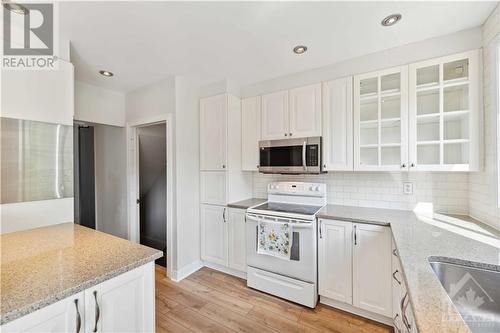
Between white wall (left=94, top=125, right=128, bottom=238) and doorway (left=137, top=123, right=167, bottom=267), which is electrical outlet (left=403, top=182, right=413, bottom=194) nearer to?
doorway (left=137, top=123, right=167, bottom=267)

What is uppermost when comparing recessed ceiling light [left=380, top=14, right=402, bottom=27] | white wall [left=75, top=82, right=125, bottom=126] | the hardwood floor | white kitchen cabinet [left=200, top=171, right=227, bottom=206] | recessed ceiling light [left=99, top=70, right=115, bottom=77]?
recessed ceiling light [left=380, top=14, right=402, bottom=27]

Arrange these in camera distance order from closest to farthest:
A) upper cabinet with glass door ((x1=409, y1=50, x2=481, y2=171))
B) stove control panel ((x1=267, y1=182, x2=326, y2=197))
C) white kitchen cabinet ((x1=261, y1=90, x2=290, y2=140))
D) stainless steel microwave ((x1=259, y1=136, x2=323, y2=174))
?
upper cabinet with glass door ((x1=409, y1=50, x2=481, y2=171)), stainless steel microwave ((x1=259, y1=136, x2=323, y2=174)), stove control panel ((x1=267, y1=182, x2=326, y2=197)), white kitchen cabinet ((x1=261, y1=90, x2=290, y2=140))

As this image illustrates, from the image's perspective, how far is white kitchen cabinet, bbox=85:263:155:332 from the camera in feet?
3.26

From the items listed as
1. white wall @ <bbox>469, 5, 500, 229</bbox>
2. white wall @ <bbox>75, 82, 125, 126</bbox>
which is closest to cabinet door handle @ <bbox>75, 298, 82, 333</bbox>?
white wall @ <bbox>469, 5, 500, 229</bbox>

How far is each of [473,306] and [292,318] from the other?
1368mm

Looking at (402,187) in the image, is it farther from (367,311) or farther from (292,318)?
(292,318)

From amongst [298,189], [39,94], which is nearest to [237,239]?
[298,189]

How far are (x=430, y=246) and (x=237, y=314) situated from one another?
1695mm

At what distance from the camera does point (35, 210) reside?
171cm

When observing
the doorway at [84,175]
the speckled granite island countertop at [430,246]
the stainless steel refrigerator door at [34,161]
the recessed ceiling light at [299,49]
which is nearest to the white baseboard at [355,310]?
the speckled granite island countertop at [430,246]

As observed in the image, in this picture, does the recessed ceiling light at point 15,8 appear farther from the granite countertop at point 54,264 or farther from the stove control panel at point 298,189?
the stove control panel at point 298,189

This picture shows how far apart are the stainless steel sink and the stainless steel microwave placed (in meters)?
1.34

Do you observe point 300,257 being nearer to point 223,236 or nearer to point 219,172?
point 223,236

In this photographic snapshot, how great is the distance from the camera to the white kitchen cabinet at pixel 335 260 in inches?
78.6
